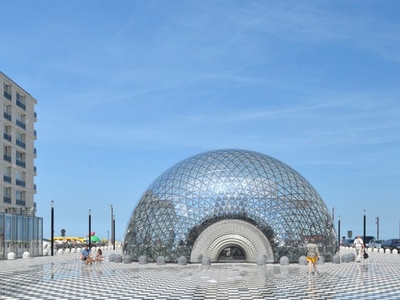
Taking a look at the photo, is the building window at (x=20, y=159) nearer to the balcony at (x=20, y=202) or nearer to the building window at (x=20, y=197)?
the building window at (x=20, y=197)

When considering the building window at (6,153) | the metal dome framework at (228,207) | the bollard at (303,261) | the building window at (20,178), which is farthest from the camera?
the building window at (20,178)

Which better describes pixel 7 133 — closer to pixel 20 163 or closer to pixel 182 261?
pixel 20 163

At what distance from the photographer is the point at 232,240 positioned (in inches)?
1663

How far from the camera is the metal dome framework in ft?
137

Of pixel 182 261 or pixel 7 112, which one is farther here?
pixel 7 112

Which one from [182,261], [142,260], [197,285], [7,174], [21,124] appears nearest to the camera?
[197,285]

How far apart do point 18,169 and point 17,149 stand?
2.24 meters

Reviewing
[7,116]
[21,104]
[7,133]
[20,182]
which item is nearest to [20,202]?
[20,182]

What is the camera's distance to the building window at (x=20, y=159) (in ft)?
210

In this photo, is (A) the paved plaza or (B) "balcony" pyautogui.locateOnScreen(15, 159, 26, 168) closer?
(A) the paved plaza

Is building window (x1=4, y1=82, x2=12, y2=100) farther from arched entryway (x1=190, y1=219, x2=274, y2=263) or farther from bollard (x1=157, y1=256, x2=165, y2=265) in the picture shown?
bollard (x1=157, y1=256, x2=165, y2=265)

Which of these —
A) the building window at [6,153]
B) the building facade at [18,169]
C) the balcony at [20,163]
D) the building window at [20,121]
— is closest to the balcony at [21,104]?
the building facade at [18,169]

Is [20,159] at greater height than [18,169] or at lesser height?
greater

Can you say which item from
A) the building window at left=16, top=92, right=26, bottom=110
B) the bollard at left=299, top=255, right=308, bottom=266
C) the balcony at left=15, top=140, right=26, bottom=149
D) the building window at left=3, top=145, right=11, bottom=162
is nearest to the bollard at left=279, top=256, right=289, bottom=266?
the bollard at left=299, top=255, right=308, bottom=266
